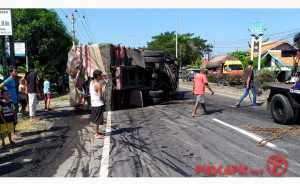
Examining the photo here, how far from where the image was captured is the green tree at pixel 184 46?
79.0 meters

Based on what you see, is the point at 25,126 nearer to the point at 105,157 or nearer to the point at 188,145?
the point at 105,157

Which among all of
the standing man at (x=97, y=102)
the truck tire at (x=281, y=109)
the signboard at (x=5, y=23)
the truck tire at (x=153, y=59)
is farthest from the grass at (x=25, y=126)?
the truck tire at (x=281, y=109)

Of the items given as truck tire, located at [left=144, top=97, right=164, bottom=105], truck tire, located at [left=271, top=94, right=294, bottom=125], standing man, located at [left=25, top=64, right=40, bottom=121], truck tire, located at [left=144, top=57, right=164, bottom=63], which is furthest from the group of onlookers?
truck tire, located at [left=271, top=94, right=294, bottom=125]

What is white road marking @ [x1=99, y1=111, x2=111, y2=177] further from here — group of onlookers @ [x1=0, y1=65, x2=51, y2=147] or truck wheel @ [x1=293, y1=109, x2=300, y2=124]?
truck wheel @ [x1=293, y1=109, x2=300, y2=124]

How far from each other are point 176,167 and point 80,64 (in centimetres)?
826

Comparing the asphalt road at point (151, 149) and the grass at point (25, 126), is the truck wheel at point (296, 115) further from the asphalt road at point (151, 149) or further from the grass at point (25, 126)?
the grass at point (25, 126)

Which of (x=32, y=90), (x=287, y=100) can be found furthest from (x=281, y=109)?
(x=32, y=90)

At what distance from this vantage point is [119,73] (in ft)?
43.8

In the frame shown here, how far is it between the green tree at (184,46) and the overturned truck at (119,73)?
2363 inches

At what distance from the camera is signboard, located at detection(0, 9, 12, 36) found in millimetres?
10703

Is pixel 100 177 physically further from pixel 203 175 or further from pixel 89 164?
pixel 203 175

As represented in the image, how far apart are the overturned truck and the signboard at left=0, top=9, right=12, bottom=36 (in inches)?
117

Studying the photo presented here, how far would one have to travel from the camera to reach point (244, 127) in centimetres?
934

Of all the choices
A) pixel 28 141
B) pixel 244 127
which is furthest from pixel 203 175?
pixel 28 141
